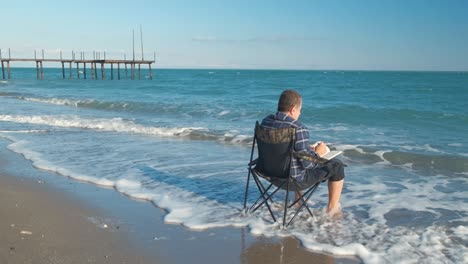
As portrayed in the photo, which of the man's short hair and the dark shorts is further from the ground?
the man's short hair

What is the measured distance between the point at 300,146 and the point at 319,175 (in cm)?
43

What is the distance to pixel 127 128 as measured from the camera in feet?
43.9

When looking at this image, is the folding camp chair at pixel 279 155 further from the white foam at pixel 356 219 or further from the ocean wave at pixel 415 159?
the ocean wave at pixel 415 159

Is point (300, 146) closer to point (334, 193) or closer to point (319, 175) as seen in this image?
point (319, 175)

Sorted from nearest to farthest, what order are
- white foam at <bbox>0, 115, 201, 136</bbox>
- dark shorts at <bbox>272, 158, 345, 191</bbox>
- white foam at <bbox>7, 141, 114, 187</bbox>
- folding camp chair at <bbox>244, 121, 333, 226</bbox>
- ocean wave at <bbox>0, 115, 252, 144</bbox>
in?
folding camp chair at <bbox>244, 121, 333, 226</bbox> → dark shorts at <bbox>272, 158, 345, 191</bbox> → white foam at <bbox>7, 141, 114, 187</bbox> → ocean wave at <bbox>0, 115, 252, 144</bbox> → white foam at <bbox>0, 115, 201, 136</bbox>

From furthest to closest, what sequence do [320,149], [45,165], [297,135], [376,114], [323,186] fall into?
[376,114]
[45,165]
[323,186]
[320,149]
[297,135]

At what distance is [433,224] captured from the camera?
4.97 m

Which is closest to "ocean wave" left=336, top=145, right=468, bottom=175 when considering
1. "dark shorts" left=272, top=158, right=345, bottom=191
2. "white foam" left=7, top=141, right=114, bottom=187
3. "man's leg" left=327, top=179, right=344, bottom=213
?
"man's leg" left=327, top=179, right=344, bottom=213

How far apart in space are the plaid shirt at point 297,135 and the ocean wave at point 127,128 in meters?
6.20

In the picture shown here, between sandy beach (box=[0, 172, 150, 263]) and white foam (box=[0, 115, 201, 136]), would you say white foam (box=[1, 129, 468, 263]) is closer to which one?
sandy beach (box=[0, 172, 150, 263])

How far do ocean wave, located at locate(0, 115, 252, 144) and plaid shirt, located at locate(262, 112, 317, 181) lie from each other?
6.20 m

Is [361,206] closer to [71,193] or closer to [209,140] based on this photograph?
[71,193]

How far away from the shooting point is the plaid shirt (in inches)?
179

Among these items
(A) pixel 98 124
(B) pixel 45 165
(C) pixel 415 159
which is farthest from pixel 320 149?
(A) pixel 98 124
